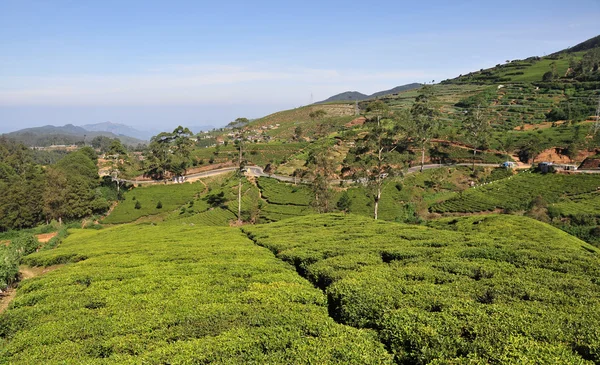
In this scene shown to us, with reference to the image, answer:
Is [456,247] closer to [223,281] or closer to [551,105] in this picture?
[223,281]

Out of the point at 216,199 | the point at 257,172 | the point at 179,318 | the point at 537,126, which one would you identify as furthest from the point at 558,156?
the point at 179,318

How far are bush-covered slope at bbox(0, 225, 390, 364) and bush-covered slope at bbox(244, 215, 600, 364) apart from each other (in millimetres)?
869

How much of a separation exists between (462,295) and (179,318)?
9153 mm

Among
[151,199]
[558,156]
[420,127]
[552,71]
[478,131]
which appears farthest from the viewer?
[552,71]

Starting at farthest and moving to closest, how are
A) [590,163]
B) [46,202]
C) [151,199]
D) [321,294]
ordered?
[151,199] < [590,163] < [46,202] < [321,294]

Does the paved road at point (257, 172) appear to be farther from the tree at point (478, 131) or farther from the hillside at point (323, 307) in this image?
the hillside at point (323, 307)

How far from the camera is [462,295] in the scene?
9.79 m

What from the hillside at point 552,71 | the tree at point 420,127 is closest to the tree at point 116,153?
the tree at point 420,127

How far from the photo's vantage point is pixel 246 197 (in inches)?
2158

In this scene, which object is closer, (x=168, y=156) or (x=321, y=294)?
(x=321, y=294)

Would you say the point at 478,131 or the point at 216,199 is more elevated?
the point at 478,131

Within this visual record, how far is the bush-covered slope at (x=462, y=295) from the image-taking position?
23.7ft

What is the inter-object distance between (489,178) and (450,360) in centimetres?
6309

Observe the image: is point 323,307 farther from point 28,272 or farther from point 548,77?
point 548,77
